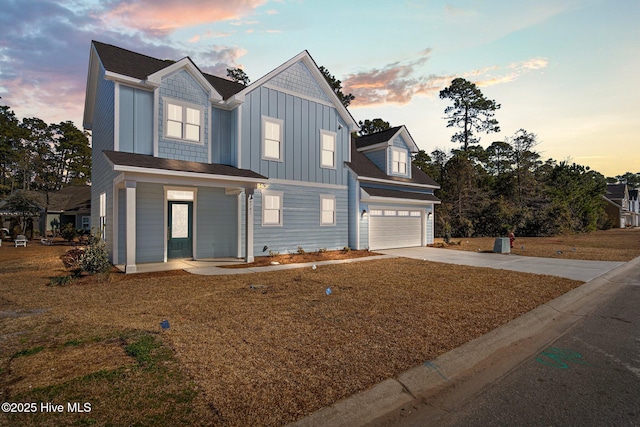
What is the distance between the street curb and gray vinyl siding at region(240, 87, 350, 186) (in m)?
10.7

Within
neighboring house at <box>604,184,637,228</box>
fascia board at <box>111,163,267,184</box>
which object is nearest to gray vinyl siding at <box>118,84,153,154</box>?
fascia board at <box>111,163,267,184</box>

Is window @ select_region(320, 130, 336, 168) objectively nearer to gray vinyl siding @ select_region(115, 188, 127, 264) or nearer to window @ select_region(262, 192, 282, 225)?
window @ select_region(262, 192, 282, 225)

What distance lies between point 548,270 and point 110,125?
1659 centimetres

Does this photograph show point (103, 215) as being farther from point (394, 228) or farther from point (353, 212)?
point (394, 228)

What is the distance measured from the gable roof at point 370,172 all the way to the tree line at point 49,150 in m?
46.4

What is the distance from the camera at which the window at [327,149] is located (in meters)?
15.9

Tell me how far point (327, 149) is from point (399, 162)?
5.64 m

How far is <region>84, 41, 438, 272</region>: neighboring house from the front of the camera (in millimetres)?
11203

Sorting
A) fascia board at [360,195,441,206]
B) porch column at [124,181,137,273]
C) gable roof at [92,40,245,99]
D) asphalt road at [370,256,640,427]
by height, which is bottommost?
asphalt road at [370,256,640,427]

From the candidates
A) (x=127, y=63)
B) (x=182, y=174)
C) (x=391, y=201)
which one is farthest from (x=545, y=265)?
(x=127, y=63)

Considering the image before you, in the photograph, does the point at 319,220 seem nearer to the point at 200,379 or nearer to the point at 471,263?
the point at 471,263

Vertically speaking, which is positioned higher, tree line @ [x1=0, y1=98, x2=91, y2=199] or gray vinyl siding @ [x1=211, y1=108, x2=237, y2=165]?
tree line @ [x1=0, y1=98, x2=91, y2=199]

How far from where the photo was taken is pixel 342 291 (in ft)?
25.5

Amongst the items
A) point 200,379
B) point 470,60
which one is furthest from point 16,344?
point 470,60
